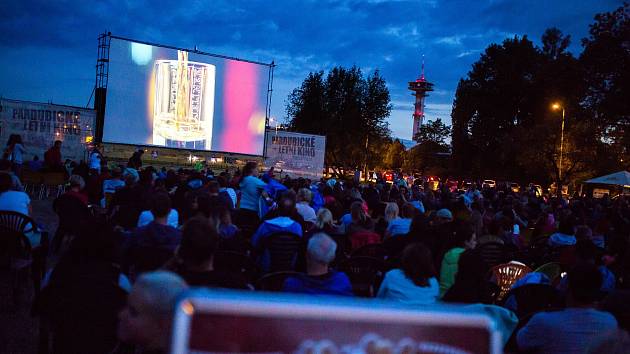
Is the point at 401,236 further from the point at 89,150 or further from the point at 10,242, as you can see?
the point at 89,150

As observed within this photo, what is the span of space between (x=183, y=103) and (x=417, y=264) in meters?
19.4

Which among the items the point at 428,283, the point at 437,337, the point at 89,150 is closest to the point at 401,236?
the point at 428,283

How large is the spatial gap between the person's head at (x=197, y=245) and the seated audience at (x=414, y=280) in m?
1.23

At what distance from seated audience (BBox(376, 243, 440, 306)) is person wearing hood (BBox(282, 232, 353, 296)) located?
323mm

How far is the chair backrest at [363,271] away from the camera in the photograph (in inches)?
198

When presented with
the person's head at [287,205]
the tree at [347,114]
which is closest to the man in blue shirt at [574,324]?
the person's head at [287,205]

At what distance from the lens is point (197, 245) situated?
8.66ft

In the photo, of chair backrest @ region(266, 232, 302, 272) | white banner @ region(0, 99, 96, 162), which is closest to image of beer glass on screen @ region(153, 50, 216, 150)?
white banner @ region(0, 99, 96, 162)

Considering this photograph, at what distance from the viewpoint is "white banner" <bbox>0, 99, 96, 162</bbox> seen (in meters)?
18.6

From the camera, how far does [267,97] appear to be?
2422 cm

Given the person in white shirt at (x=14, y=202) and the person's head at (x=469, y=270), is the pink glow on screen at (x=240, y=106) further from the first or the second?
the person's head at (x=469, y=270)

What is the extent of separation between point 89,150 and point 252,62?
7774mm

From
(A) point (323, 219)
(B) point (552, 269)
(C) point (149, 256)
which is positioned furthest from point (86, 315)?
(B) point (552, 269)

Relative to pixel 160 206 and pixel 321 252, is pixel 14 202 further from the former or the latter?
pixel 321 252
